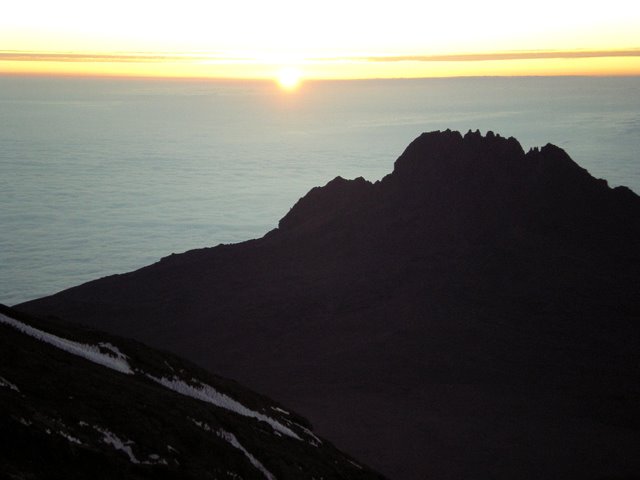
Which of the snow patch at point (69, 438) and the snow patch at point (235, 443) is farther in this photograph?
the snow patch at point (235, 443)

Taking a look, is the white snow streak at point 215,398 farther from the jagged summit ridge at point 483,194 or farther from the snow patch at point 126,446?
the jagged summit ridge at point 483,194

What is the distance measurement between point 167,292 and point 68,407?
55266 millimetres

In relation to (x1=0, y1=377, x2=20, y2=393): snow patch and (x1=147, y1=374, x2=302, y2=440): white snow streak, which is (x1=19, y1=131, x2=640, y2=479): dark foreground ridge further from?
(x1=0, y1=377, x2=20, y2=393): snow patch

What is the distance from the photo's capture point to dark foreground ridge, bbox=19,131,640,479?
5334cm

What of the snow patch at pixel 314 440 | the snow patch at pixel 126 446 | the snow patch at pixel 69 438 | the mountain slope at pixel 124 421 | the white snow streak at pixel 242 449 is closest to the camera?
the mountain slope at pixel 124 421

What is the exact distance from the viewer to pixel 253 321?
71.2 meters

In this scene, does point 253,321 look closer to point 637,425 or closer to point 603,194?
point 637,425

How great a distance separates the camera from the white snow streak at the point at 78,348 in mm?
32281

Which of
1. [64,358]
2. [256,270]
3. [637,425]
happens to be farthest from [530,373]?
[64,358]

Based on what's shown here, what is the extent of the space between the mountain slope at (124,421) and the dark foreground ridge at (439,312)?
1712cm

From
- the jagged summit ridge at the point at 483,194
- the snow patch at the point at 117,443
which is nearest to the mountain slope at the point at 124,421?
the snow patch at the point at 117,443

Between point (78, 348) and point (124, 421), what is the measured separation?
11.2m

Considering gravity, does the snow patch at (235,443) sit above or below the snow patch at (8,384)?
below

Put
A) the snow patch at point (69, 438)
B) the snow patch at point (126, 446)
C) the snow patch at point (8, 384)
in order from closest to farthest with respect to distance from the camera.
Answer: the snow patch at point (69, 438) < the snow patch at point (126, 446) < the snow patch at point (8, 384)
